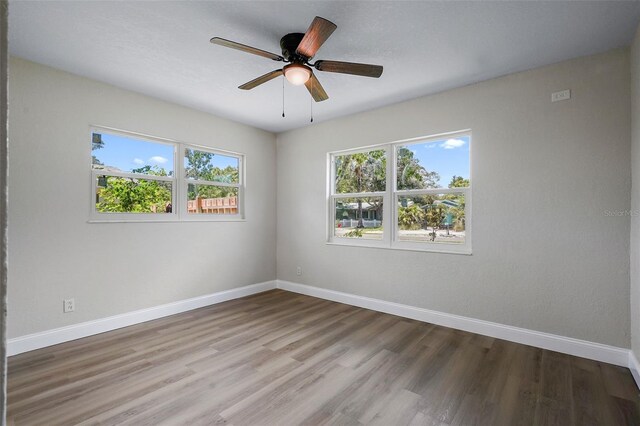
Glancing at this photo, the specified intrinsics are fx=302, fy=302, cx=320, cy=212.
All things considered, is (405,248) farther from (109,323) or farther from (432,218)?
(109,323)

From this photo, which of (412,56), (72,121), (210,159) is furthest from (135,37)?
(412,56)

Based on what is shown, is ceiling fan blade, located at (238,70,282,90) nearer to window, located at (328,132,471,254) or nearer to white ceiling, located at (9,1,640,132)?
white ceiling, located at (9,1,640,132)

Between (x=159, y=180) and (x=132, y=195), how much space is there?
0.36 metres

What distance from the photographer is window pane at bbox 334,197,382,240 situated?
4.14m

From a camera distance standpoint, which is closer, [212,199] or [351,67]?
[351,67]

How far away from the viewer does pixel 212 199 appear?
4.35m

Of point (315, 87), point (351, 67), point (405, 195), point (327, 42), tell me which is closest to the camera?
point (351, 67)

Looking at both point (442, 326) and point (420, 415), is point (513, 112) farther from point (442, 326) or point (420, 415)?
point (420, 415)

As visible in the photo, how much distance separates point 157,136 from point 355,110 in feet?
8.35

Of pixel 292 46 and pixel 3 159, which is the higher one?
pixel 292 46

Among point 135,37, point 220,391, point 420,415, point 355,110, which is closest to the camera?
point 420,415

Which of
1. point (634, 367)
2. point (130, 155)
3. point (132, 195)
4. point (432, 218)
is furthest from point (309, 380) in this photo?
point (130, 155)

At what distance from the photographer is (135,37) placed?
244 centimetres

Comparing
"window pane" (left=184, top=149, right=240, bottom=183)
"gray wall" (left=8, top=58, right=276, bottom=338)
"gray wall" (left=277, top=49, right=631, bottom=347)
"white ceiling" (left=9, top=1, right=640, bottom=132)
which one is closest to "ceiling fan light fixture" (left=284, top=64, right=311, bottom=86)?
"white ceiling" (left=9, top=1, right=640, bottom=132)
